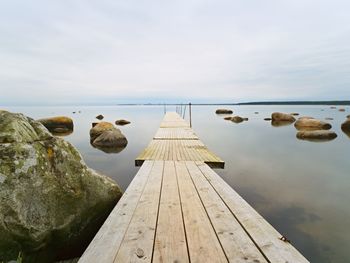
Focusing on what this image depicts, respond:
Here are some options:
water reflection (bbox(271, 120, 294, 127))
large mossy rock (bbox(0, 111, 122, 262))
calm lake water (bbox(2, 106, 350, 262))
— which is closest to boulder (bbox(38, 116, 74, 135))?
calm lake water (bbox(2, 106, 350, 262))

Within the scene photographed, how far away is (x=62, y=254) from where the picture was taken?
3.36m

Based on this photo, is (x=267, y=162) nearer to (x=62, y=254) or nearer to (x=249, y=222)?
(x=249, y=222)

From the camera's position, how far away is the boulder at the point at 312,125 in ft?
71.6

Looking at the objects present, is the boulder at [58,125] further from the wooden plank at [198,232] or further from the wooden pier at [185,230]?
the wooden plank at [198,232]

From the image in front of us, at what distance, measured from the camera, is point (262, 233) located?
2.69 m

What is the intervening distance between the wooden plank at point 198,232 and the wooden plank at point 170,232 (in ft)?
0.25

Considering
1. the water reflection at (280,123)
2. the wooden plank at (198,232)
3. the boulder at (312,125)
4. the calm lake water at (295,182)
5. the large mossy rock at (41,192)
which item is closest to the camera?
the wooden plank at (198,232)

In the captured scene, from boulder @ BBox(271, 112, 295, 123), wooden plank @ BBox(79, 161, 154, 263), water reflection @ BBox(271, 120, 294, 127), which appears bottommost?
water reflection @ BBox(271, 120, 294, 127)

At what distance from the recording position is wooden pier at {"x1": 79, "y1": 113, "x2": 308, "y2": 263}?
90.2 inches

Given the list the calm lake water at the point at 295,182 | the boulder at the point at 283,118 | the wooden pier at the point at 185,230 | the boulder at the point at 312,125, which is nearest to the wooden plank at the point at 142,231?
the wooden pier at the point at 185,230

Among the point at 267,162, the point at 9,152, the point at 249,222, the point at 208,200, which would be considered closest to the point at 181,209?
→ the point at 208,200

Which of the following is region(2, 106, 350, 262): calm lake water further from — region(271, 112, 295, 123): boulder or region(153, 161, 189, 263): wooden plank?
region(271, 112, 295, 123): boulder

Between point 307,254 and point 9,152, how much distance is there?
5.33m

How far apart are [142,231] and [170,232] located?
338 millimetres
